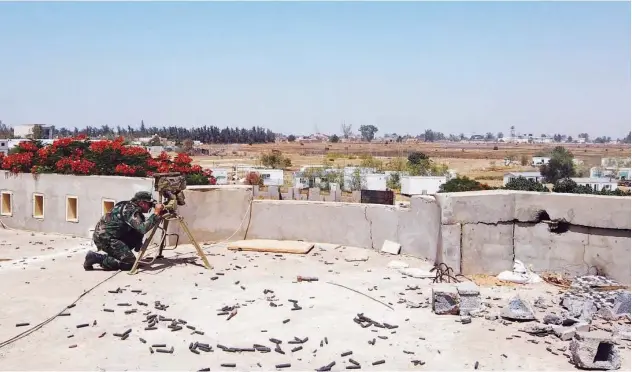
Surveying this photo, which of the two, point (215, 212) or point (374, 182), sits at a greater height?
point (215, 212)

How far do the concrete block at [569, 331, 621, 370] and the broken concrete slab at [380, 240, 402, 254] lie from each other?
5.90 metres

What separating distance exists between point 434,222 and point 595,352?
522 centimetres

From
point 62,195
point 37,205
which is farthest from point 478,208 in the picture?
point 37,205

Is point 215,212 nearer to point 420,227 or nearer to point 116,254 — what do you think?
point 116,254

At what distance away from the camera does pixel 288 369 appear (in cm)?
679

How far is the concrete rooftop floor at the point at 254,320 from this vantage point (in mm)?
6996

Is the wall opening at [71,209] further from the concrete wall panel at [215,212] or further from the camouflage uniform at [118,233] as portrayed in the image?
the camouflage uniform at [118,233]

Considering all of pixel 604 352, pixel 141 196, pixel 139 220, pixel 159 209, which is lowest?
pixel 604 352

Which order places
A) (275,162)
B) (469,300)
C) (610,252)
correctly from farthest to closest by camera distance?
(275,162), (610,252), (469,300)

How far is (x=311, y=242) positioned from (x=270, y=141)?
15387 centimetres

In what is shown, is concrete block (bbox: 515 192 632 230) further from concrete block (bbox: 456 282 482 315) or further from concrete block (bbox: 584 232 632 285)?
concrete block (bbox: 456 282 482 315)

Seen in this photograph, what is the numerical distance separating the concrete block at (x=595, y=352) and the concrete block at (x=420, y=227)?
4.73 meters

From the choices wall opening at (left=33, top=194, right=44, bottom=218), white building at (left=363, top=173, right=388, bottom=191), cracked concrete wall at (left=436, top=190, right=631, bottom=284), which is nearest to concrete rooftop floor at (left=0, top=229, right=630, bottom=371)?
cracked concrete wall at (left=436, top=190, right=631, bottom=284)

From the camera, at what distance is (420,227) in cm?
1230
